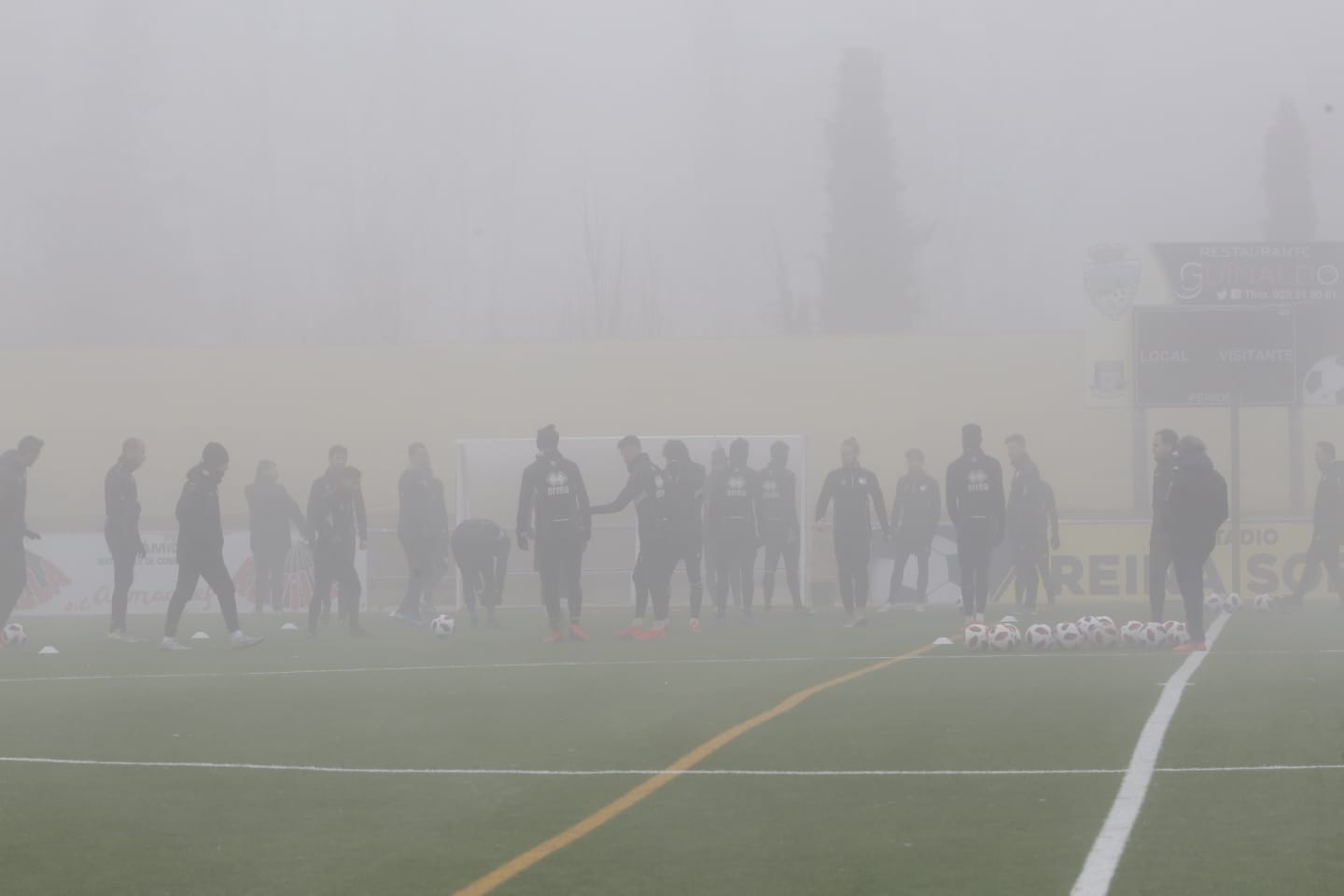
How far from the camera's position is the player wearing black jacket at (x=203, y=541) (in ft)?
56.8

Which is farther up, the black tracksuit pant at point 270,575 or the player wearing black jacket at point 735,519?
the player wearing black jacket at point 735,519

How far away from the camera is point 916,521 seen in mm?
25047

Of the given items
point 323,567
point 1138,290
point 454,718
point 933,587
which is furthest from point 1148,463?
point 454,718

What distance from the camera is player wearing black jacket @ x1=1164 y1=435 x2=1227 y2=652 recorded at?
15.2 metres

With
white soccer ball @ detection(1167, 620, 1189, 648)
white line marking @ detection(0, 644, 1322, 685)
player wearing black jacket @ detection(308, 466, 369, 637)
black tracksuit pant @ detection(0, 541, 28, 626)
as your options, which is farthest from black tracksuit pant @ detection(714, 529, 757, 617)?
black tracksuit pant @ detection(0, 541, 28, 626)

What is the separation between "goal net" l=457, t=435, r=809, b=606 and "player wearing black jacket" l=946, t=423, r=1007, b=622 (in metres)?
7.83

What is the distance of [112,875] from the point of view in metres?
6.59

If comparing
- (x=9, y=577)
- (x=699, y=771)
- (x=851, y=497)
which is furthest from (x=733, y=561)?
(x=699, y=771)

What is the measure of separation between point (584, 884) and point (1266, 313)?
2368 cm

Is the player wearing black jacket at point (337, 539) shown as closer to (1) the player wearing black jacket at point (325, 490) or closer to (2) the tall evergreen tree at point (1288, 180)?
(1) the player wearing black jacket at point (325, 490)

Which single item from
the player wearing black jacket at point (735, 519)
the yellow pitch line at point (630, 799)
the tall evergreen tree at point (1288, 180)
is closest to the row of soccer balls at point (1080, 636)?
the yellow pitch line at point (630, 799)

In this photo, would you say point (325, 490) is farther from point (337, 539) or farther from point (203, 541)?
point (203, 541)

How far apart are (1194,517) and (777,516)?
26.5 ft

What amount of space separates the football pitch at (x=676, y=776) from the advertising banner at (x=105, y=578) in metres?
12.4
